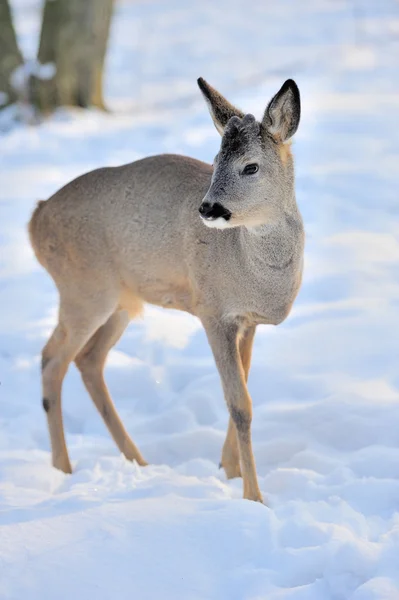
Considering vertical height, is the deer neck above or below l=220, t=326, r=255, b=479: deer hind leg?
above

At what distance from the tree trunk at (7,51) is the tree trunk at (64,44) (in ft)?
1.05

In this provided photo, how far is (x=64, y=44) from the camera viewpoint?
1391 centimetres

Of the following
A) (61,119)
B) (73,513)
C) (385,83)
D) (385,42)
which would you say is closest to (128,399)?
(73,513)

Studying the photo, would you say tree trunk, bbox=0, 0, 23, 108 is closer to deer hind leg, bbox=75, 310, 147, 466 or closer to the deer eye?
deer hind leg, bbox=75, 310, 147, 466

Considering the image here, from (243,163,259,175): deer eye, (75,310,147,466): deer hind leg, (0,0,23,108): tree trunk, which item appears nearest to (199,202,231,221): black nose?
(243,163,259,175): deer eye

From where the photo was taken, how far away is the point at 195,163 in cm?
568

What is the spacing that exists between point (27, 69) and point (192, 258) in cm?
912

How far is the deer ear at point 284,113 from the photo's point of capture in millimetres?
4688

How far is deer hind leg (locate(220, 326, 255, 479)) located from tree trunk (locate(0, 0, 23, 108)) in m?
9.14

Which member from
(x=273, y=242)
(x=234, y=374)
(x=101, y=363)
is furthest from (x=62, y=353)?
(x=273, y=242)

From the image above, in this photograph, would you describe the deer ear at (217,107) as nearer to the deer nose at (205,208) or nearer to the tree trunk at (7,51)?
the deer nose at (205,208)

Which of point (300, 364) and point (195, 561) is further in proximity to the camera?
point (300, 364)

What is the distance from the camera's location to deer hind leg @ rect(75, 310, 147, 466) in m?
6.04

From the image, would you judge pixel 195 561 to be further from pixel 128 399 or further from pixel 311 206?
pixel 311 206
